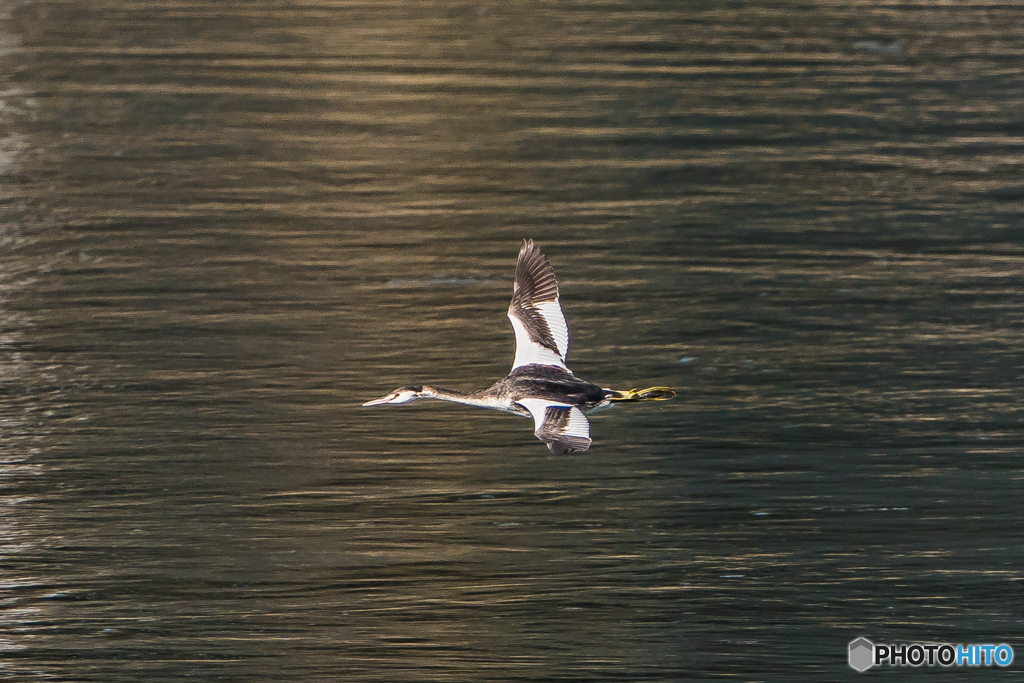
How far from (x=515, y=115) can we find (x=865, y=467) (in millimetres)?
9909

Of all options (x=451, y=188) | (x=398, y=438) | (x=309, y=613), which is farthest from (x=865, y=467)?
(x=451, y=188)

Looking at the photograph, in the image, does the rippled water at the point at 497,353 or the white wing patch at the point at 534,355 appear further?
the white wing patch at the point at 534,355

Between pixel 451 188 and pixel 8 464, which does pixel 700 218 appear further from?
pixel 8 464

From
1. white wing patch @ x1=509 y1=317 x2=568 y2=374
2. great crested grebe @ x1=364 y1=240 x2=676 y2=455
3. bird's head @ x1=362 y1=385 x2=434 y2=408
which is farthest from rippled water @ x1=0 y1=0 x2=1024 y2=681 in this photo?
white wing patch @ x1=509 y1=317 x2=568 y2=374

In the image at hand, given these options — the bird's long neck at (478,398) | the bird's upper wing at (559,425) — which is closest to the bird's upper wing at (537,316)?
the bird's long neck at (478,398)

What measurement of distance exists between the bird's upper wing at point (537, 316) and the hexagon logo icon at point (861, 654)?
100 inches

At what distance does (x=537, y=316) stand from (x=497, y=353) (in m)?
2.55

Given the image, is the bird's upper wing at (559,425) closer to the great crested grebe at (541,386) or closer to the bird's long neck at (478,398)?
the great crested grebe at (541,386)

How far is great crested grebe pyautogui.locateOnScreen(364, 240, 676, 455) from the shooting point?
967 centimetres

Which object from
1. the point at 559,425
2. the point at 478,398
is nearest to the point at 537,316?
the point at 478,398

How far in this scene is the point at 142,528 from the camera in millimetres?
10805

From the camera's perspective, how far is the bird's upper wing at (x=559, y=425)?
9.09 m

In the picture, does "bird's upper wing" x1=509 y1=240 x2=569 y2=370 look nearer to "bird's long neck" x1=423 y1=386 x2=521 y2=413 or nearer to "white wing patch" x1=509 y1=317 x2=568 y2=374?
"white wing patch" x1=509 y1=317 x2=568 y2=374

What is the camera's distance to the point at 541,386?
1030 cm
